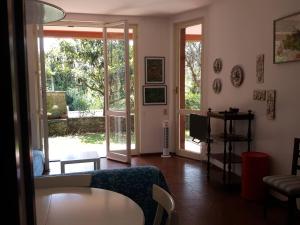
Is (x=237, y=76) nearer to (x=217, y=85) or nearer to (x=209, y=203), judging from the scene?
(x=217, y=85)

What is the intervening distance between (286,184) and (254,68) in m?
1.75

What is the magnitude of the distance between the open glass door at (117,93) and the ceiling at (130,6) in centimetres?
28

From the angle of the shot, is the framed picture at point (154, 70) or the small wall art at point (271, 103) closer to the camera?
the small wall art at point (271, 103)

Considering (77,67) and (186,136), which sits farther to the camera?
(77,67)

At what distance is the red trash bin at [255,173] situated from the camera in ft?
11.5

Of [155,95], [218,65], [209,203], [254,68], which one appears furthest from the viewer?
[155,95]

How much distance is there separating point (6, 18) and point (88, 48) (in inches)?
350

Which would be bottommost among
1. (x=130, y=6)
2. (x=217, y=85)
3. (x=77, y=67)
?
(x=217, y=85)

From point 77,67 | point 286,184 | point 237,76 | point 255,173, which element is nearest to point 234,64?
point 237,76

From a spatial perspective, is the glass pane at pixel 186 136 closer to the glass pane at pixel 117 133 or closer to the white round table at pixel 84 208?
the glass pane at pixel 117 133

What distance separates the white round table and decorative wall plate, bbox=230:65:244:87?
9.83 feet

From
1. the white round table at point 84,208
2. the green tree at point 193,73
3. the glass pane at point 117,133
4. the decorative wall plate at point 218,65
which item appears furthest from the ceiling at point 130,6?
the white round table at point 84,208

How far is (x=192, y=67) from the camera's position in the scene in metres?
5.58

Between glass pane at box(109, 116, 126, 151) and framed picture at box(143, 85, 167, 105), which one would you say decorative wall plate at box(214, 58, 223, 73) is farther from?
glass pane at box(109, 116, 126, 151)
